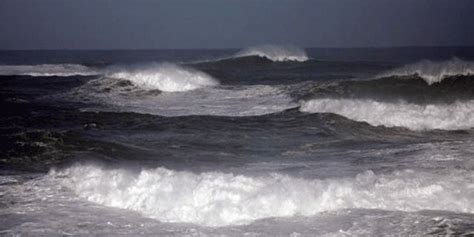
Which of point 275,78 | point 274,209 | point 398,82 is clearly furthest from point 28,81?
point 274,209

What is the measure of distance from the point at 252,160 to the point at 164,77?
45.9 ft

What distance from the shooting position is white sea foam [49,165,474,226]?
219 inches

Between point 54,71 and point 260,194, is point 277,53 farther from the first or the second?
point 260,194

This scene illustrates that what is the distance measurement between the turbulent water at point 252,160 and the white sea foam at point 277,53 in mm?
15584

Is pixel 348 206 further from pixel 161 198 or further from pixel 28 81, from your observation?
pixel 28 81

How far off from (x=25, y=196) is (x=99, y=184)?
965 millimetres

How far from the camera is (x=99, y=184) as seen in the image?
6.66 m

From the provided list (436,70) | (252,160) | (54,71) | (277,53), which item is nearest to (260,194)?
(252,160)

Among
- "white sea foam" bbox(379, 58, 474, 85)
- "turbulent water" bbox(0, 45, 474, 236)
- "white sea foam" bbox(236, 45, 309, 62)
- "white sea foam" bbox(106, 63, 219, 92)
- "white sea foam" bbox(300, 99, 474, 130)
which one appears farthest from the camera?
"white sea foam" bbox(236, 45, 309, 62)

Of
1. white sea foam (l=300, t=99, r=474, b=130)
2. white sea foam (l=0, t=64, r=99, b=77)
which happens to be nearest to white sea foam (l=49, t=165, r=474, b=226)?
Result: white sea foam (l=300, t=99, r=474, b=130)

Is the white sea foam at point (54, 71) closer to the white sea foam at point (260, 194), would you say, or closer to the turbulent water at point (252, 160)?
the turbulent water at point (252, 160)

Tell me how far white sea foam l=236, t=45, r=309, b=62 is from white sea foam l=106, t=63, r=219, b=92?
35.6 feet

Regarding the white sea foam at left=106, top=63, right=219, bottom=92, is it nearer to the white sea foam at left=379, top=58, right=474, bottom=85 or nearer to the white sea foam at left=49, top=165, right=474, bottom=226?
the white sea foam at left=379, top=58, right=474, bottom=85

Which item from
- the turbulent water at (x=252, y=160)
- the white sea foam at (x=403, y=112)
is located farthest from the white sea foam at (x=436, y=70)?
the white sea foam at (x=403, y=112)
